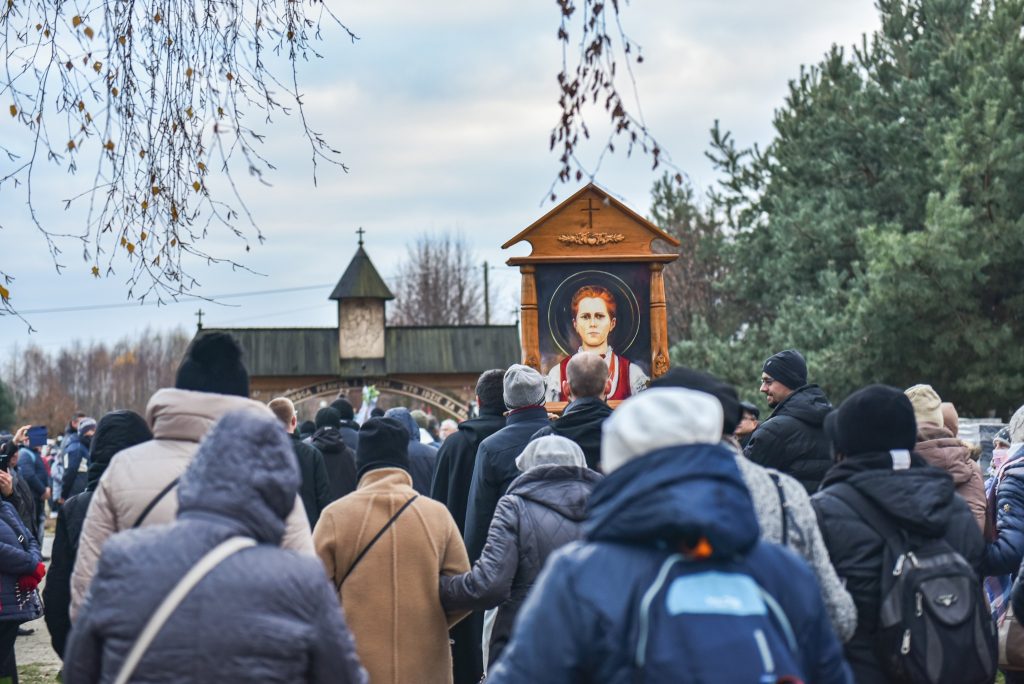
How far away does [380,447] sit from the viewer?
18.4 feet

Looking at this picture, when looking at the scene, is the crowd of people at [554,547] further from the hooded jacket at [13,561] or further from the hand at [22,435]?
the hand at [22,435]

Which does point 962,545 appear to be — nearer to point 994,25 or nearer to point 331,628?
point 331,628

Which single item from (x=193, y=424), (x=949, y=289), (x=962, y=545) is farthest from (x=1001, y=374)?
(x=193, y=424)

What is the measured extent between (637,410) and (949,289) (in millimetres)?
18381

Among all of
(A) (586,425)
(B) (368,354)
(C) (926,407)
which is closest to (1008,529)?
(C) (926,407)

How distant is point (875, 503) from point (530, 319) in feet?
18.1

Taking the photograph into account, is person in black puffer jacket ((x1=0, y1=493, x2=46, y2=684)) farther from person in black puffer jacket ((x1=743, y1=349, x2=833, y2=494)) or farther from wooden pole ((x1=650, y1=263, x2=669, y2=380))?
wooden pole ((x1=650, y1=263, x2=669, y2=380))

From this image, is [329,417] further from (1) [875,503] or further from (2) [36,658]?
(1) [875,503]

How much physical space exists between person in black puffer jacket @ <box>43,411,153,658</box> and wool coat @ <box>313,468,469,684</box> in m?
1.03

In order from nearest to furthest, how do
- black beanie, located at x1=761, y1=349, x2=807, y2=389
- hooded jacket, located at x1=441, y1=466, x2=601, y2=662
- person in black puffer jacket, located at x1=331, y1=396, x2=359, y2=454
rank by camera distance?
hooded jacket, located at x1=441, y1=466, x2=601, y2=662
black beanie, located at x1=761, y1=349, x2=807, y2=389
person in black puffer jacket, located at x1=331, y1=396, x2=359, y2=454

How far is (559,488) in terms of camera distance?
18.3 feet

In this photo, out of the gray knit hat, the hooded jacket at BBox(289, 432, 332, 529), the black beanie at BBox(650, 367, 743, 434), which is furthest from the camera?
the hooded jacket at BBox(289, 432, 332, 529)

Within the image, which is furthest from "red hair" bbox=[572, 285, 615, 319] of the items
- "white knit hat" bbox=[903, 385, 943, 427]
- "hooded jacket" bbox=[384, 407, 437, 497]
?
"white knit hat" bbox=[903, 385, 943, 427]

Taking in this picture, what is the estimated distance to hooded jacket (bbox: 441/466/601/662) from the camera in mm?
5480
